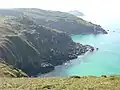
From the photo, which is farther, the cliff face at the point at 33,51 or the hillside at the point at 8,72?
the cliff face at the point at 33,51

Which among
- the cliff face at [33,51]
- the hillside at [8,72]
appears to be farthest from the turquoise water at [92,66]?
the hillside at [8,72]

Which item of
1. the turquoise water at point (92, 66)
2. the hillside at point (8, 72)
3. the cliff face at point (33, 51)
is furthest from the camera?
the turquoise water at point (92, 66)

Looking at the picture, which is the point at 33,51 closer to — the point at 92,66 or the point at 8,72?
the point at 92,66

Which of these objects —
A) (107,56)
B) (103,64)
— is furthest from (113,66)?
(107,56)

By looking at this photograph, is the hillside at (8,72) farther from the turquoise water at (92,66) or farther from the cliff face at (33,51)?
the turquoise water at (92,66)

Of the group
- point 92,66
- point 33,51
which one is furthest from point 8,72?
point 92,66

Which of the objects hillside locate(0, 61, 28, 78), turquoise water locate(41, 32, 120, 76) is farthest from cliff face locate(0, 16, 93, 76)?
hillside locate(0, 61, 28, 78)

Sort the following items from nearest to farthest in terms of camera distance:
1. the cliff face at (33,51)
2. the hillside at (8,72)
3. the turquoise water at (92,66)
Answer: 1. the hillside at (8,72)
2. the cliff face at (33,51)
3. the turquoise water at (92,66)

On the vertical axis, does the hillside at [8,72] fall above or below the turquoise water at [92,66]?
above

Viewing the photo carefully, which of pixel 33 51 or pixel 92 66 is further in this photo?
pixel 92 66

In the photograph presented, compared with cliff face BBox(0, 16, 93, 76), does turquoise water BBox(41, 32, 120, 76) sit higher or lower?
lower

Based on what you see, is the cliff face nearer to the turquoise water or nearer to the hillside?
the turquoise water

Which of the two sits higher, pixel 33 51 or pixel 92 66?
pixel 33 51
